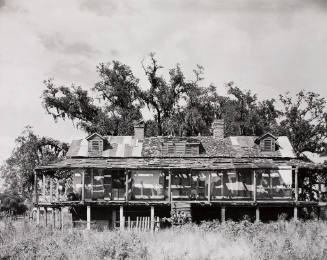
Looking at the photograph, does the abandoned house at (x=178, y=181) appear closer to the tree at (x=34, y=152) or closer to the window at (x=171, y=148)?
the window at (x=171, y=148)

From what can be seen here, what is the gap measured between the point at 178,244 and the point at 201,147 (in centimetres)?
1647

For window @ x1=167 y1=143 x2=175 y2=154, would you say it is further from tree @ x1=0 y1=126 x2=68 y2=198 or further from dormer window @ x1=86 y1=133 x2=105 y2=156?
tree @ x1=0 y1=126 x2=68 y2=198

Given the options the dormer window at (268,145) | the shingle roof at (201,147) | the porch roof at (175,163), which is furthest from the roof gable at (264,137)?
the porch roof at (175,163)

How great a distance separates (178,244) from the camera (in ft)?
72.2

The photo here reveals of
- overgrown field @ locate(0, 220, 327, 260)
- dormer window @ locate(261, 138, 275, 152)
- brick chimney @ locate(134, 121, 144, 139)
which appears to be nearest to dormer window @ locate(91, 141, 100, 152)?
brick chimney @ locate(134, 121, 144, 139)

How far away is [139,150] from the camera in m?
37.8

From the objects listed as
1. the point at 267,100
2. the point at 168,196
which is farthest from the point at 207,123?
the point at 168,196

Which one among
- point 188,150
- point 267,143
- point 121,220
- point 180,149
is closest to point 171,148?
point 180,149

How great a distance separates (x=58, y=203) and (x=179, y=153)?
9.82 meters

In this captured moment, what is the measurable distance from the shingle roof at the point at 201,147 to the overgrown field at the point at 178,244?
10381 mm

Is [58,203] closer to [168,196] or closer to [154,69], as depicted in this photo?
[168,196]

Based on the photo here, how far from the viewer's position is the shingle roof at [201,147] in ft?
121

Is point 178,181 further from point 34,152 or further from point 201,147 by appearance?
point 34,152

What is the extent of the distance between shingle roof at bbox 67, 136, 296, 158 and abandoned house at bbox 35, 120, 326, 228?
7 centimetres
